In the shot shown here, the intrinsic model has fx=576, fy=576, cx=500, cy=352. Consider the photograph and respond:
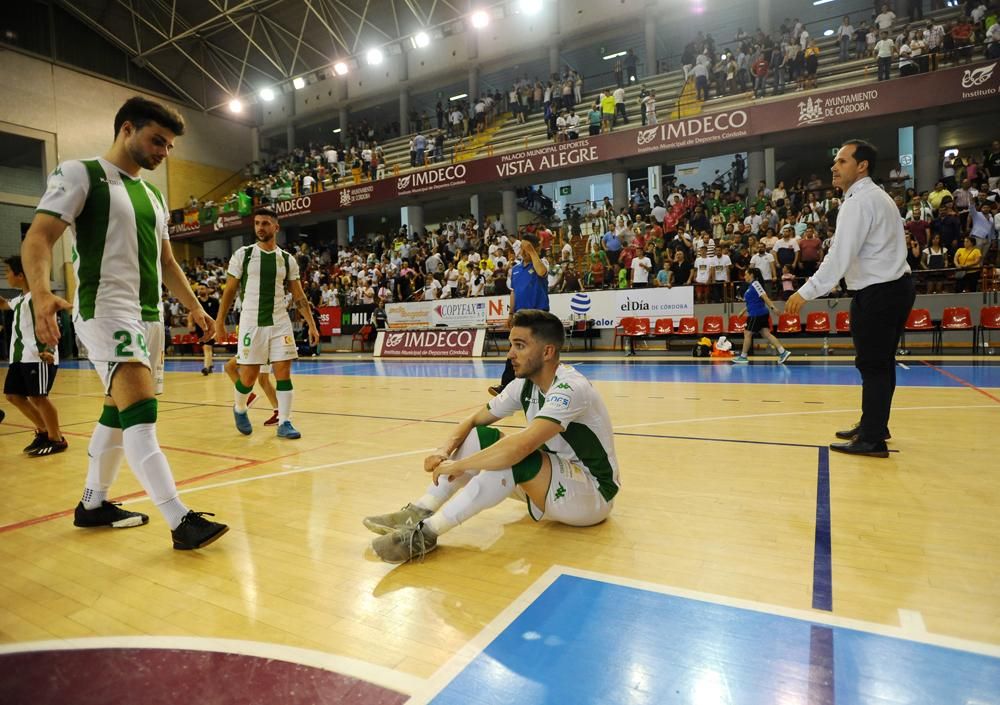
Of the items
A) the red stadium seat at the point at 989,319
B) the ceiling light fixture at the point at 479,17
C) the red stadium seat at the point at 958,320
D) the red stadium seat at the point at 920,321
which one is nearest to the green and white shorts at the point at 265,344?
the red stadium seat at the point at 920,321

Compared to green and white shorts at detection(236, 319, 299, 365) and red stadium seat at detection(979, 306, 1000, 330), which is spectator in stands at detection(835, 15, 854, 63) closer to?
red stadium seat at detection(979, 306, 1000, 330)

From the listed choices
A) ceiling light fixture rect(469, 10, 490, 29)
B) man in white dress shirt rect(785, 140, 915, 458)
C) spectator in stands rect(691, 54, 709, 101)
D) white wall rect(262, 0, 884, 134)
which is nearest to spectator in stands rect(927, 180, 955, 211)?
spectator in stands rect(691, 54, 709, 101)

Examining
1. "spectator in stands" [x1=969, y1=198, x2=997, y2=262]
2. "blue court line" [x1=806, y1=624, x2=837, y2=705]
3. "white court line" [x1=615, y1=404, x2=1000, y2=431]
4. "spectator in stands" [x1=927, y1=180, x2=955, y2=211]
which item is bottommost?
"blue court line" [x1=806, y1=624, x2=837, y2=705]

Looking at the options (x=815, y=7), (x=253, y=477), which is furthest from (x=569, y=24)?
(x=253, y=477)

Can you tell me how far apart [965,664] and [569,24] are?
2440cm

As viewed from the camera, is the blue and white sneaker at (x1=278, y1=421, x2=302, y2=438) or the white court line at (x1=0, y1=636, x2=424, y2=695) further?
the blue and white sneaker at (x1=278, y1=421, x2=302, y2=438)

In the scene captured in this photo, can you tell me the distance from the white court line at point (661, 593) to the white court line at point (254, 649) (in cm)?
7

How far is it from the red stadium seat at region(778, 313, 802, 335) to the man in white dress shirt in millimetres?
8020

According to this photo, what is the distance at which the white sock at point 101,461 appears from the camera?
9.34 ft

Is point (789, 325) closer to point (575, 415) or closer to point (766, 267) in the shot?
point (766, 267)

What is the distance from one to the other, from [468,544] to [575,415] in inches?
30.2

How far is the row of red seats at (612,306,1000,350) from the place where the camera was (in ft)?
33.6

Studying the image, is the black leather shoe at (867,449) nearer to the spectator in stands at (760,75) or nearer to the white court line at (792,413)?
the white court line at (792,413)

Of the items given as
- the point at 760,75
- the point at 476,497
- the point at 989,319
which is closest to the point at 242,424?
the point at 476,497
